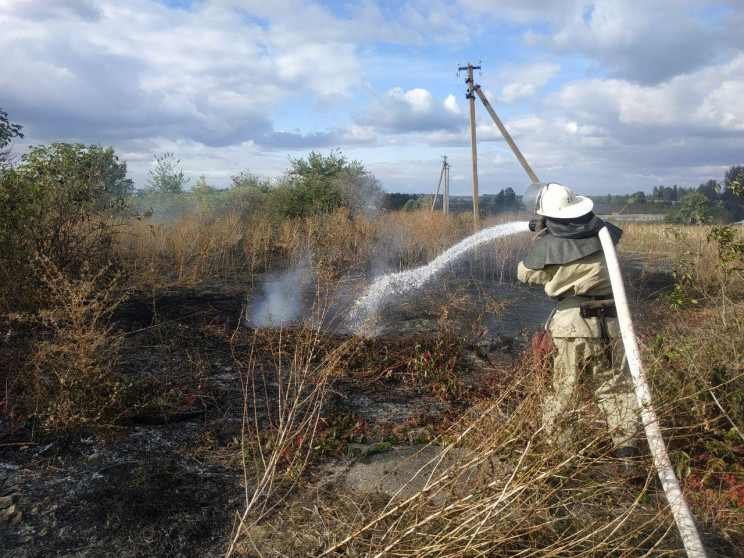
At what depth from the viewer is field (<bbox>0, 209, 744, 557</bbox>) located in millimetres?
2537

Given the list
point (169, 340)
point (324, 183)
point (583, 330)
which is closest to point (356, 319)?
point (169, 340)

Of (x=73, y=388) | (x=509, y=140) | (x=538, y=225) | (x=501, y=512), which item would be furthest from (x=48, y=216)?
(x=509, y=140)

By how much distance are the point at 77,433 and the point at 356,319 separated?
440 cm

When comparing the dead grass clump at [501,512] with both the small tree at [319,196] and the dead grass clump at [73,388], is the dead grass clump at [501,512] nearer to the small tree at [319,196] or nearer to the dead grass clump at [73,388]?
the dead grass clump at [73,388]

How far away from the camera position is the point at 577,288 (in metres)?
3.68

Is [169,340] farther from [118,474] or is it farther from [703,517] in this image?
[703,517]

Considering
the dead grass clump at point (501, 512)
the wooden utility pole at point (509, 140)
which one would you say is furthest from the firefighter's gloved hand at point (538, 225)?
the wooden utility pole at point (509, 140)

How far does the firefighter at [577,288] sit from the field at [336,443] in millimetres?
267

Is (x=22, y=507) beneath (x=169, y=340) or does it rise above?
beneath

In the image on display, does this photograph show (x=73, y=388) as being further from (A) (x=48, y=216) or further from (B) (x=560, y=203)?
(B) (x=560, y=203)

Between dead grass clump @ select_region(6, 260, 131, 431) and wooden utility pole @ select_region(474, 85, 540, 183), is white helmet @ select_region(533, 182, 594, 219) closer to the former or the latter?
dead grass clump @ select_region(6, 260, 131, 431)

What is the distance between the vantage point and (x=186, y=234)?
1192cm

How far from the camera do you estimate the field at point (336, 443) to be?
8.32 feet

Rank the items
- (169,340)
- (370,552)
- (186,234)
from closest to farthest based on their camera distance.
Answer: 1. (370,552)
2. (169,340)
3. (186,234)
